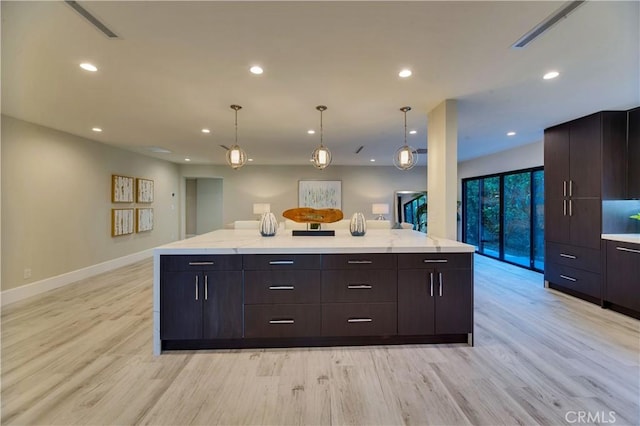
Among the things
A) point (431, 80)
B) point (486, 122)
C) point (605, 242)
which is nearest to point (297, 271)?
point (431, 80)

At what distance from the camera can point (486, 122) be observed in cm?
417

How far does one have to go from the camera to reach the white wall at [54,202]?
3.83 metres

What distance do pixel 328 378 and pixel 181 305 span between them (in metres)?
1.39

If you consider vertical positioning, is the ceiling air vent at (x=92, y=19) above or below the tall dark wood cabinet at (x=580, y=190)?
above

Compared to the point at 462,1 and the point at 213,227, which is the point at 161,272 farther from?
the point at 213,227

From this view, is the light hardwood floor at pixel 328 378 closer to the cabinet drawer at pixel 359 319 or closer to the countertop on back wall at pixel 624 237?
the cabinet drawer at pixel 359 319

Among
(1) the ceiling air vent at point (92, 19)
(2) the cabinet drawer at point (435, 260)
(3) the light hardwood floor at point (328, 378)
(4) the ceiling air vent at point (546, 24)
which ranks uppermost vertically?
(1) the ceiling air vent at point (92, 19)

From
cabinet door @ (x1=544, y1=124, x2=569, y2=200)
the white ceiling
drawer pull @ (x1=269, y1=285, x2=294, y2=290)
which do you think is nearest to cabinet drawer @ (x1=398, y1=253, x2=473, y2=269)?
drawer pull @ (x1=269, y1=285, x2=294, y2=290)

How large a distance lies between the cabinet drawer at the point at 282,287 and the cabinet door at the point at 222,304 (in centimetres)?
10

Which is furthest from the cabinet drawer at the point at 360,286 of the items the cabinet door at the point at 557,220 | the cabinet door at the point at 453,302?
the cabinet door at the point at 557,220

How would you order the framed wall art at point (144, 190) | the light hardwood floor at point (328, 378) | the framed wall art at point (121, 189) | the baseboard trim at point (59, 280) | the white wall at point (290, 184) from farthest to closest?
the white wall at point (290, 184) → the framed wall art at point (144, 190) → the framed wall art at point (121, 189) → the baseboard trim at point (59, 280) → the light hardwood floor at point (328, 378)

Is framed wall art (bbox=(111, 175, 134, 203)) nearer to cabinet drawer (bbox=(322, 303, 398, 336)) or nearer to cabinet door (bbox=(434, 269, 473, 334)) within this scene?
cabinet drawer (bbox=(322, 303, 398, 336))

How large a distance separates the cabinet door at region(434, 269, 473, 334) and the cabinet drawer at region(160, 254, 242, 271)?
6.04ft

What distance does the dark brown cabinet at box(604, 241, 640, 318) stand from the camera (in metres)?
3.18
